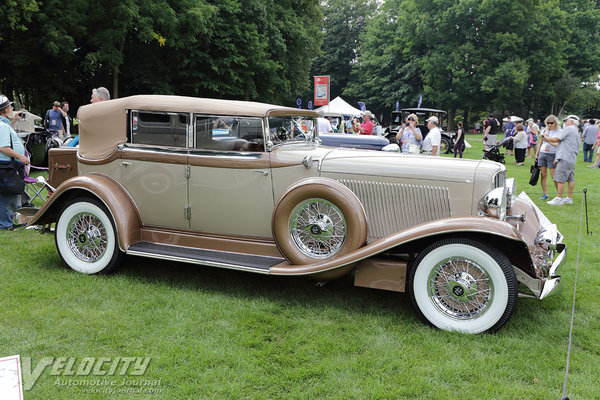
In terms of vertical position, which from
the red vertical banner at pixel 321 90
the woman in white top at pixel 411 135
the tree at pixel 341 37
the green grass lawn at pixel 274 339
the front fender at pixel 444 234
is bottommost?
the green grass lawn at pixel 274 339

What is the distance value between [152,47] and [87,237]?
2037cm

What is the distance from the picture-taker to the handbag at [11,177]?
6.05 meters

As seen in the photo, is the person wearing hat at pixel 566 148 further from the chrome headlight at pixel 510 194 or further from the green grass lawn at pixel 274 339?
the chrome headlight at pixel 510 194

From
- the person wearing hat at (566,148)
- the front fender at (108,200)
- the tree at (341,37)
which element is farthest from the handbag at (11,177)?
the tree at (341,37)

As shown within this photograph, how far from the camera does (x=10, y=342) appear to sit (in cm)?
345

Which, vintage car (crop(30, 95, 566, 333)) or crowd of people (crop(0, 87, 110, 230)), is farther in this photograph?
crowd of people (crop(0, 87, 110, 230))

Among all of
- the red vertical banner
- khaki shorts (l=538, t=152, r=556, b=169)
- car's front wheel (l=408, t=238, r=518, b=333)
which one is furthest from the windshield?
the red vertical banner

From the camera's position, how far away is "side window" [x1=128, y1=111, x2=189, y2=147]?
15.4 ft

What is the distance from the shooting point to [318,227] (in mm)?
4148

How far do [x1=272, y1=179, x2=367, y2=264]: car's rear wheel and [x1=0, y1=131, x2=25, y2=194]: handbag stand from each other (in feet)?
13.3

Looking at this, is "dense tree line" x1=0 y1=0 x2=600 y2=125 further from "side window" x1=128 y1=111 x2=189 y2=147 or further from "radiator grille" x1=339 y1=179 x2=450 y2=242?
"radiator grille" x1=339 y1=179 x2=450 y2=242

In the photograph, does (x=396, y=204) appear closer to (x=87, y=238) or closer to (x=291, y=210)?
(x=291, y=210)

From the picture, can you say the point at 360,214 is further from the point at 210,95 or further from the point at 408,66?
the point at 408,66

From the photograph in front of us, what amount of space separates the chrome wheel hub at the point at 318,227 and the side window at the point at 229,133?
81cm
